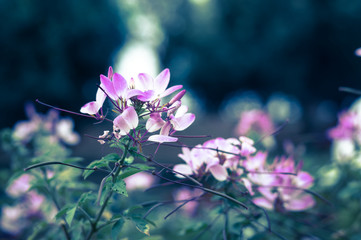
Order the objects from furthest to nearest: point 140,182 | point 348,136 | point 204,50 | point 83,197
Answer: point 204,50 < point 140,182 < point 348,136 < point 83,197

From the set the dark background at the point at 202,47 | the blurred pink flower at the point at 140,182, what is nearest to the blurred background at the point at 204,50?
the dark background at the point at 202,47

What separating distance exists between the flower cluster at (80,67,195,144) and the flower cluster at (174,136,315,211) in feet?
0.29

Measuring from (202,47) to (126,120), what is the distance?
41.7ft

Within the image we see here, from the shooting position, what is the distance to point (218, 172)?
73 centimetres

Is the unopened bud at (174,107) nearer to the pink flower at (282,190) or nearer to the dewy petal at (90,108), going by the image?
the dewy petal at (90,108)

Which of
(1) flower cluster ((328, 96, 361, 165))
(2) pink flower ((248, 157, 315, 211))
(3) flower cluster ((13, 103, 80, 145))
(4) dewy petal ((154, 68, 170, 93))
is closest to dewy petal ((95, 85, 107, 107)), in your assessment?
(4) dewy petal ((154, 68, 170, 93))

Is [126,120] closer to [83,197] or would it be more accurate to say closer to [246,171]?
[83,197]

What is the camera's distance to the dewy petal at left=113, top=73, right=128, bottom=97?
0.61 m

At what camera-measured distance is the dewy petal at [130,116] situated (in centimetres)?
58

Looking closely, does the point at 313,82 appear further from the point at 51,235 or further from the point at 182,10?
the point at 51,235

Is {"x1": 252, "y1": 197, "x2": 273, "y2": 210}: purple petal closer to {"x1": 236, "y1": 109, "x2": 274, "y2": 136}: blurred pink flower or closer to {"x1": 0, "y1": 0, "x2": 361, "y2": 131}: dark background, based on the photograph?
{"x1": 236, "y1": 109, "x2": 274, "y2": 136}: blurred pink flower

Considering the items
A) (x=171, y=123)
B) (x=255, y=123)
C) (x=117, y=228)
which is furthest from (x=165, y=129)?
(x=255, y=123)

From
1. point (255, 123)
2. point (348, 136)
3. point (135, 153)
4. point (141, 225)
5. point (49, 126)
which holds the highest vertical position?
point (255, 123)

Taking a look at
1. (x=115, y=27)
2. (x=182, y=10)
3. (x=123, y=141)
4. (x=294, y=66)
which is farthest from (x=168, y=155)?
(x=182, y=10)
